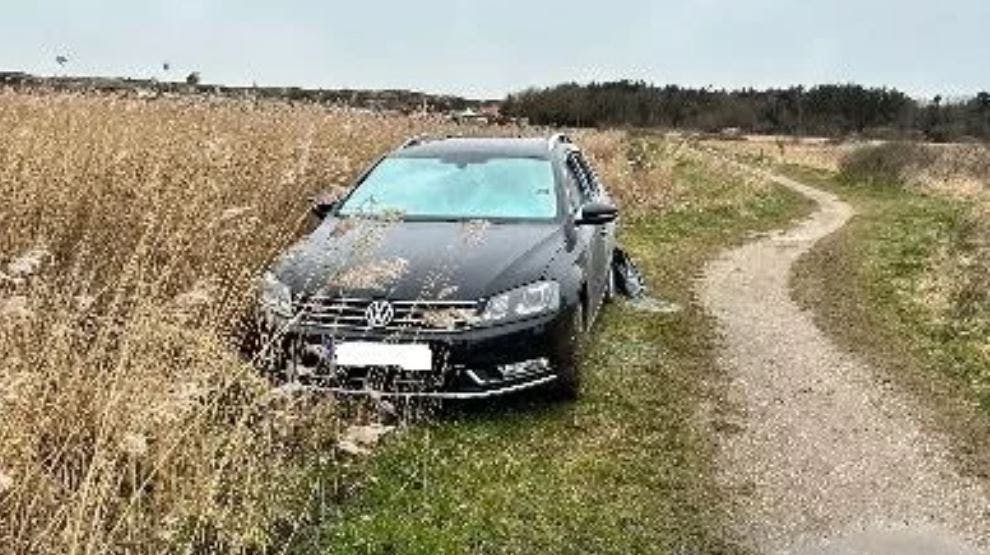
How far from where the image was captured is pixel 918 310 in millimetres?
13688

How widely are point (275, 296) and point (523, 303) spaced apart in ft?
4.76

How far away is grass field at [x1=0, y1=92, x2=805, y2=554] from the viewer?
5.07m

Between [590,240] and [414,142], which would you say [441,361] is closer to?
[590,240]

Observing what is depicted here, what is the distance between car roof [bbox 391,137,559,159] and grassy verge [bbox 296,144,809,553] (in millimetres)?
1610

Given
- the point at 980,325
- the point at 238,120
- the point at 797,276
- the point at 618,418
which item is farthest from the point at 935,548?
the point at 797,276

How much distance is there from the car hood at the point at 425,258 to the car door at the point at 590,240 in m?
0.82

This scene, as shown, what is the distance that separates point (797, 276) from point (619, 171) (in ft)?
38.4

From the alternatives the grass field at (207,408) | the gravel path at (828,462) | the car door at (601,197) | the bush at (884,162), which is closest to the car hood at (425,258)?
the grass field at (207,408)

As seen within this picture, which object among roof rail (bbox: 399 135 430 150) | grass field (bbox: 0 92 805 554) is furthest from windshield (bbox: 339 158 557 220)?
grass field (bbox: 0 92 805 554)

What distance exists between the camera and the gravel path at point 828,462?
260 inches

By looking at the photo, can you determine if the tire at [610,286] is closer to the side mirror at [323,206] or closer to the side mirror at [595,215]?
the side mirror at [595,215]

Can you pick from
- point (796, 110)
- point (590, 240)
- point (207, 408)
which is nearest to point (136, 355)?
point (207, 408)

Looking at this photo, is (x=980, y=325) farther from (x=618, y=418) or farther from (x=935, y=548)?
(x=935, y=548)

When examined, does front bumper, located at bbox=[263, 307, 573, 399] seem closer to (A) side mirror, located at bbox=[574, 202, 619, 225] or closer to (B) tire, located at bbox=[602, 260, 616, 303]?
(A) side mirror, located at bbox=[574, 202, 619, 225]
